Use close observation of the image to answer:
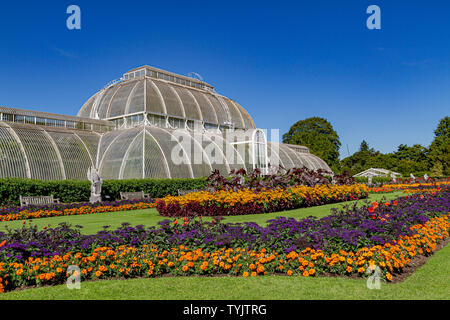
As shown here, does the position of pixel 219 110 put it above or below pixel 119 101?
above

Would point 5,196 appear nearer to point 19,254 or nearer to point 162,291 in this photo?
point 19,254

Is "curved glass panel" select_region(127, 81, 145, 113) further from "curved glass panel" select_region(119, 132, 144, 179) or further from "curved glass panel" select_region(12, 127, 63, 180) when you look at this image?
"curved glass panel" select_region(12, 127, 63, 180)

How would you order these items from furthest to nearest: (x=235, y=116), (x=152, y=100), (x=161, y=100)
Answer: (x=235, y=116)
(x=161, y=100)
(x=152, y=100)

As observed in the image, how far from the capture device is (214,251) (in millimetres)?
6699

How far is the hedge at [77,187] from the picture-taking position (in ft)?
57.2

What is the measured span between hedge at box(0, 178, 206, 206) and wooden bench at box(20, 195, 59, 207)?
80 centimetres

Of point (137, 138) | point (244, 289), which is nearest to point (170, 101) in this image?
point (137, 138)

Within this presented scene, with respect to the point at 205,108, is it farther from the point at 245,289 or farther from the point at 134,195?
the point at 245,289

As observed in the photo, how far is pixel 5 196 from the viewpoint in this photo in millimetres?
17297

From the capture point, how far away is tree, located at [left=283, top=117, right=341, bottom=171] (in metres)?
64.8

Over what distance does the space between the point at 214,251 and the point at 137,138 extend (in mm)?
22764

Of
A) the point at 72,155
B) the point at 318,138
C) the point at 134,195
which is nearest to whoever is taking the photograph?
the point at 134,195

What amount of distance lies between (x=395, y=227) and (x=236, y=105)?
4432 cm

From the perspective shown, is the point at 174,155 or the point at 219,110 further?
the point at 219,110
